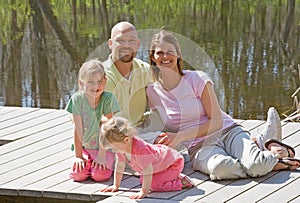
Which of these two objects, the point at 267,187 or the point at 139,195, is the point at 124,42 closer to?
the point at 139,195

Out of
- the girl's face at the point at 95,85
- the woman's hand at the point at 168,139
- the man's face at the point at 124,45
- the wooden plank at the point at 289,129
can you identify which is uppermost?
the man's face at the point at 124,45

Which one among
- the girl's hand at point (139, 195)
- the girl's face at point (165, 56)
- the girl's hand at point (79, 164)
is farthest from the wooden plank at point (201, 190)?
the girl's face at point (165, 56)

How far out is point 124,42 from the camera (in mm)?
3193

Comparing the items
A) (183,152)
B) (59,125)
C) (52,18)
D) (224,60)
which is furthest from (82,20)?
(183,152)

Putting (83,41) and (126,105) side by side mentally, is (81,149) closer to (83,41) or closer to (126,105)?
(126,105)

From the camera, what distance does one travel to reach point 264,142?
3367 mm

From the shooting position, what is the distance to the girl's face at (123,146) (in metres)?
2.83

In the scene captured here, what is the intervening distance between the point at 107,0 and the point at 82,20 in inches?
74.0

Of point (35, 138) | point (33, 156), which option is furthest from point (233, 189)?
point (35, 138)

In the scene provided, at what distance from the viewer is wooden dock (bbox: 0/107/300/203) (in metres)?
2.92

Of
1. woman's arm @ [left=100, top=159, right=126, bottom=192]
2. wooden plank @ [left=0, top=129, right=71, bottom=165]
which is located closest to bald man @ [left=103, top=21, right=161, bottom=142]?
woman's arm @ [left=100, top=159, right=126, bottom=192]

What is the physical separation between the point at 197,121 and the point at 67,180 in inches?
26.6

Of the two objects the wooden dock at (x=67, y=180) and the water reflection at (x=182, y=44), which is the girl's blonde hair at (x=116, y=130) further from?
the water reflection at (x=182, y=44)

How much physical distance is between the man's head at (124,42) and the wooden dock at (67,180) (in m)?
0.57
